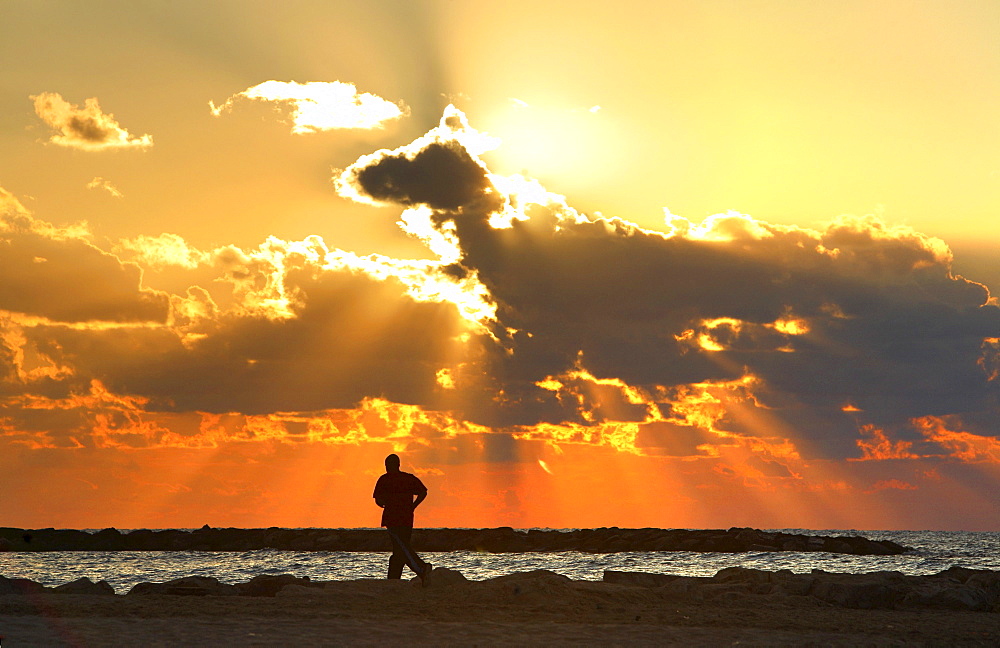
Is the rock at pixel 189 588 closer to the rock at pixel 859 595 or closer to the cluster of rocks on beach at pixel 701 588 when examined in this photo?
the cluster of rocks on beach at pixel 701 588

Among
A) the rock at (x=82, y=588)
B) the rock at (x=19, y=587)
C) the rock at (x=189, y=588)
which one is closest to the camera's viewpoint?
the rock at (x=19, y=587)

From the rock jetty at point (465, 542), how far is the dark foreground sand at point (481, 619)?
58.7 metres

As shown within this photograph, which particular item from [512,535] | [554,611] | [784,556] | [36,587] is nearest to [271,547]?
[512,535]

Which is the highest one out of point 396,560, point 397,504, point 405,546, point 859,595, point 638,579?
point 397,504

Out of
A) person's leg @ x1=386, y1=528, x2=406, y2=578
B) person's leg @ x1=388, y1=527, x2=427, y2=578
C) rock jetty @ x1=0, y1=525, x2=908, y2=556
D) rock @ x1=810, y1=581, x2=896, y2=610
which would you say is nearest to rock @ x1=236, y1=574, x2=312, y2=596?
person's leg @ x1=386, y1=528, x2=406, y2=578

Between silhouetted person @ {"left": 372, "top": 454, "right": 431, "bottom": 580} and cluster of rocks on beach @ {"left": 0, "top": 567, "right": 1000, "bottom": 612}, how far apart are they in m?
0.70

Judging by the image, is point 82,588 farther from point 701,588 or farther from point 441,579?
point 701,588

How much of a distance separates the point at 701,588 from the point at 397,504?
6.25 meters

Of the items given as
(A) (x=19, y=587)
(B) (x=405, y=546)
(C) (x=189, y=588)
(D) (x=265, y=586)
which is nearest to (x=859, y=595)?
(B) (x=405, y=546)

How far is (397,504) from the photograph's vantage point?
63.3ft

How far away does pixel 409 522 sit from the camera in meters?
19.4

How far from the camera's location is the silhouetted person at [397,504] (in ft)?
62.5

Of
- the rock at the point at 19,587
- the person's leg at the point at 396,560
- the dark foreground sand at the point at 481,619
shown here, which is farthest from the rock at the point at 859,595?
the rock at the point at 19,587

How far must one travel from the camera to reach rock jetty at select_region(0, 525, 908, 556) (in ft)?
251
